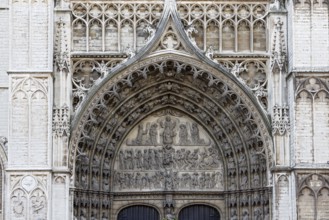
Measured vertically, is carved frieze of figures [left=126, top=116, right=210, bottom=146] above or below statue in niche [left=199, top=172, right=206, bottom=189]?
above

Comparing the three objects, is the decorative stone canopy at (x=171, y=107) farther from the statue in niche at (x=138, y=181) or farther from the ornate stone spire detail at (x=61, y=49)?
the ornate stone spire detail at (x=61, y=49)

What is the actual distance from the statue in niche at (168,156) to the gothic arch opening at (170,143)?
24 mm

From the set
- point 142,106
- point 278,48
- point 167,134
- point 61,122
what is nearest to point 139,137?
point 167,134

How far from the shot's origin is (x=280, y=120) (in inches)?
899

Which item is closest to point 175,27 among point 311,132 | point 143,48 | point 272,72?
point 143,48

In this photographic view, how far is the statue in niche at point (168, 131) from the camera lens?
24328mm

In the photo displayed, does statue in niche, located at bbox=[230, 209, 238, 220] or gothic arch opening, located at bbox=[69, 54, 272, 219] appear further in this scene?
statue in niche, located at bbox=[230, 209, 238, 220]

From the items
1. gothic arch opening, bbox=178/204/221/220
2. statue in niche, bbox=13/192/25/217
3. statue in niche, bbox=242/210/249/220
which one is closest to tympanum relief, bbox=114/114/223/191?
gothic arch opening, bbox=178/204/221/220

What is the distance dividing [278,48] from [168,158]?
375cm

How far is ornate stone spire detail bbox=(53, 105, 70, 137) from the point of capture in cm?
2253

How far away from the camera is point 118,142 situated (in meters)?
24.1

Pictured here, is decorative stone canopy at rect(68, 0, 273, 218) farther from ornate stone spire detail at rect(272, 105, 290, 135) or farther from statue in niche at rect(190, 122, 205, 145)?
ornate stone spire detail at rect(272, 105, 290, 135)

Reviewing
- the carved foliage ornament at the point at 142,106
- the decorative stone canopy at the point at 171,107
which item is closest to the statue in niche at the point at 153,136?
the decorative stone canopy at the point at 171,107

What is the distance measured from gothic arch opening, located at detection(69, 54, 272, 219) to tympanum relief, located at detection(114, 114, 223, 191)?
0.02 meters
